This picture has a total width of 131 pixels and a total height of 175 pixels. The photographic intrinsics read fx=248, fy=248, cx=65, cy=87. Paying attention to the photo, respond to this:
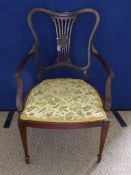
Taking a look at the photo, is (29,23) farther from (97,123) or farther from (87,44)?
(97,123)

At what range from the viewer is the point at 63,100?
5.02 feet

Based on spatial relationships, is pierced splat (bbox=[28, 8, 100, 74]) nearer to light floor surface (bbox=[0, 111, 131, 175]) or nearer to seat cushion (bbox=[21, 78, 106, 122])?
seat cushion (bbox=[21, 78, 106, 122])

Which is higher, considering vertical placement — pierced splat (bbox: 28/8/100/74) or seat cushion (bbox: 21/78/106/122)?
pierced splat (bbox: 28/8/100/74)

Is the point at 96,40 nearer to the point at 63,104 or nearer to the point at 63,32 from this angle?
the point at 63,32

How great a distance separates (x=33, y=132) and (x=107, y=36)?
947mm

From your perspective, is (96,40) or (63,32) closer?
(63,32)

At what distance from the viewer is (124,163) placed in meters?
1.67

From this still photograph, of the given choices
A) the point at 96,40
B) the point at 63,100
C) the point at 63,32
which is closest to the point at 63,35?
the point at 63,32

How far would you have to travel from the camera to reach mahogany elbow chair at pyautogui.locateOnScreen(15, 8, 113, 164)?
4.74 ft

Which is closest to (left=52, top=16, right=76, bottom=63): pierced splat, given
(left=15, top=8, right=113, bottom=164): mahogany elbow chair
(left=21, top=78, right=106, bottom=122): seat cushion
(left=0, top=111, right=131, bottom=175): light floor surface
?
(left=15, top=8, right=113, bottom=164): mahogany elbow chair

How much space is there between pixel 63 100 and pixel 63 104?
0.04 meters

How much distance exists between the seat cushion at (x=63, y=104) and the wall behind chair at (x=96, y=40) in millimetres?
440

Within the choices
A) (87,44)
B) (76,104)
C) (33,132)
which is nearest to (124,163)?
(76,104)

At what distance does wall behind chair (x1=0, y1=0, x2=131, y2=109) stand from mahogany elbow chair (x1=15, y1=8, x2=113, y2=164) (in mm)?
126
